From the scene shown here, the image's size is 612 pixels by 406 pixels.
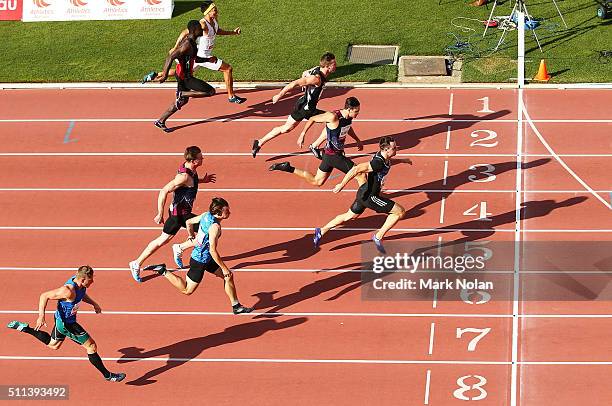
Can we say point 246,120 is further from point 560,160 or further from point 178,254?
point 560,160

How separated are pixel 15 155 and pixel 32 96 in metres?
2.88

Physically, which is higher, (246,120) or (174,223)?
(246,120)

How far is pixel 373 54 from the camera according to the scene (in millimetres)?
26375

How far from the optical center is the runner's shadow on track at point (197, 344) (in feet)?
56.0

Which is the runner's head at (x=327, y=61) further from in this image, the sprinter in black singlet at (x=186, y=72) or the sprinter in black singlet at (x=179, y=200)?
the sprinter in black singlet at (x=179, y=200)

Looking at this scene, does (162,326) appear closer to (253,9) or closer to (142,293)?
(142,293)

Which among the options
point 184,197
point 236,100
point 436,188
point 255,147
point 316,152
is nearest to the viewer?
point 184,197

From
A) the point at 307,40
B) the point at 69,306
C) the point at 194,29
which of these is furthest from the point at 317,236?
the point at 307,40

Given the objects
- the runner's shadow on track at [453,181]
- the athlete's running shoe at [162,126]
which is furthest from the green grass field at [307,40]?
the runner's shadow on track at [453,181]

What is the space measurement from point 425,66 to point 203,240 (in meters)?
10.2

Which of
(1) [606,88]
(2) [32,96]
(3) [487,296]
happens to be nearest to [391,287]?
(3) [487,296]

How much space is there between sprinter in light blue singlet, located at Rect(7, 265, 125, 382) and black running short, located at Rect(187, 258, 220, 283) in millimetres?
1586

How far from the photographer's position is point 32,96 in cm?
2547

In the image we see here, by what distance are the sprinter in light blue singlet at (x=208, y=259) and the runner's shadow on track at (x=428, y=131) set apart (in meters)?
5.27
